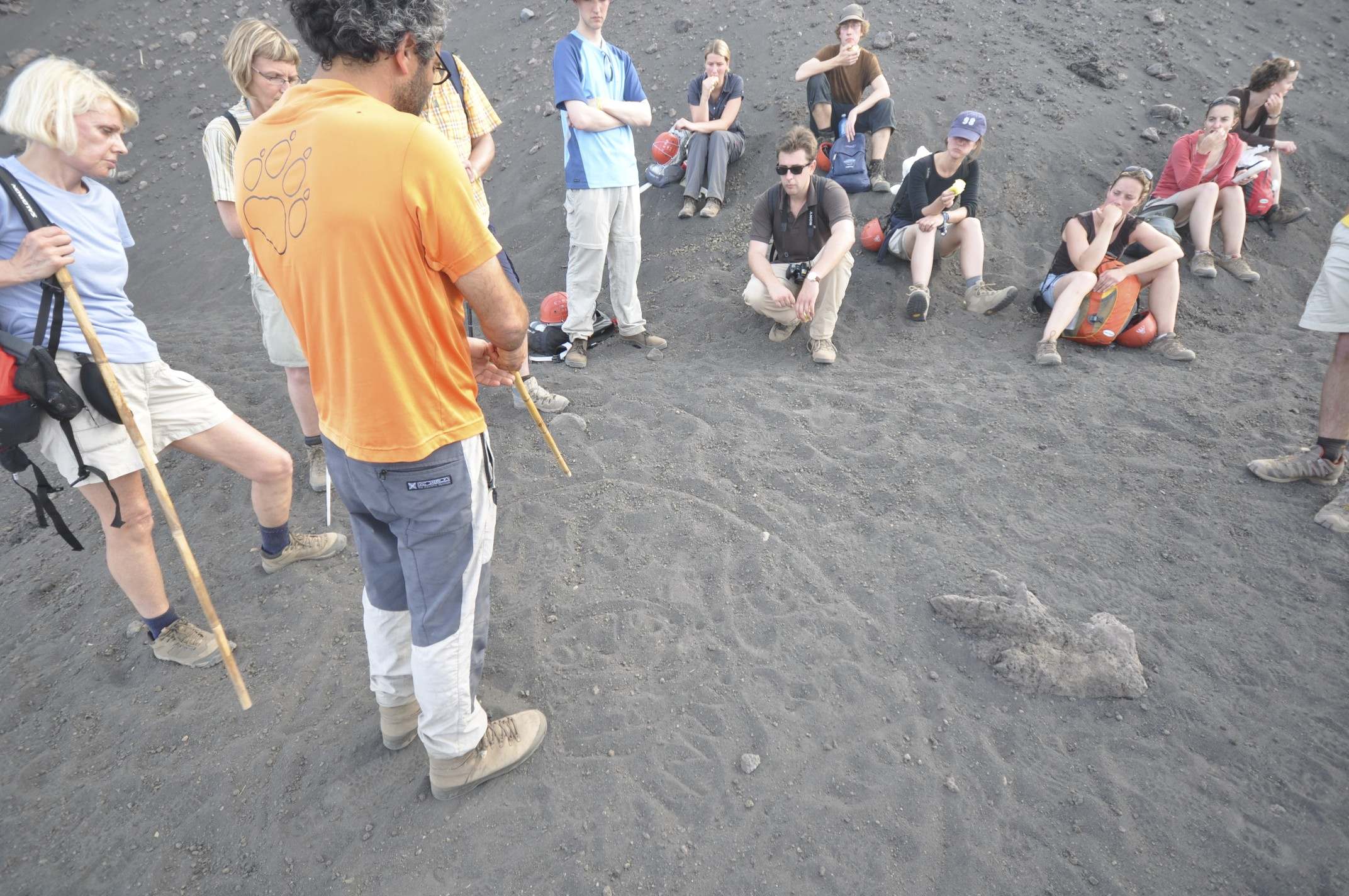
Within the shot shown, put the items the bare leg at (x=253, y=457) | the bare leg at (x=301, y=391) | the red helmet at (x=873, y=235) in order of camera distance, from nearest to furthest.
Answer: the bare leg at (x=253, y=457)
the bare leg at (x=301, y=391)
the red helmet at (x=873, y=235)

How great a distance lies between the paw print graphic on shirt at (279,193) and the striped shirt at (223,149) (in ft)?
5.47

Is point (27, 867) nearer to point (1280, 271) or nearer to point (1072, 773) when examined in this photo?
point (1072, 773)

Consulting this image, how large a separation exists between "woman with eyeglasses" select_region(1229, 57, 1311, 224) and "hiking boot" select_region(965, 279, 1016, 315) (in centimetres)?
315

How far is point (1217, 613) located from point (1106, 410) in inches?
67.7

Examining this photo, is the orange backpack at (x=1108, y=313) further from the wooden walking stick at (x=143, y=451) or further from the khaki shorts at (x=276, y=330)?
the wooden walking stick at (x=143, y=451)

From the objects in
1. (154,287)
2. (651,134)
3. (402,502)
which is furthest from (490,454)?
(154,287)

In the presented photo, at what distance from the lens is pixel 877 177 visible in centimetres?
695

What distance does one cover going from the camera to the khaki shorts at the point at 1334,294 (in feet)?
11.9

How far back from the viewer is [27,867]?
2.46 m

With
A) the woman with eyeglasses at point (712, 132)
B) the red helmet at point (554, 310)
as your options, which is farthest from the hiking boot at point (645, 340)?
the woman with eyeglasses at point (712, 132)

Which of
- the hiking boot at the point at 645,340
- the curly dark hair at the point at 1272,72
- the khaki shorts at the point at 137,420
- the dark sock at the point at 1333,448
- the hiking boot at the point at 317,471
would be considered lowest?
the hiking boot at the point at 317,471

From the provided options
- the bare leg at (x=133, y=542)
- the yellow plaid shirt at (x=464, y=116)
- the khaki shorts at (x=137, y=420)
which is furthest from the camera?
the yellow plaid shirt at (x=464, y=116)

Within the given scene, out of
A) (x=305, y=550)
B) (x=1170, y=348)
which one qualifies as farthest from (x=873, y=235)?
(x=305, y=550)

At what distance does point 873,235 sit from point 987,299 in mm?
1153
